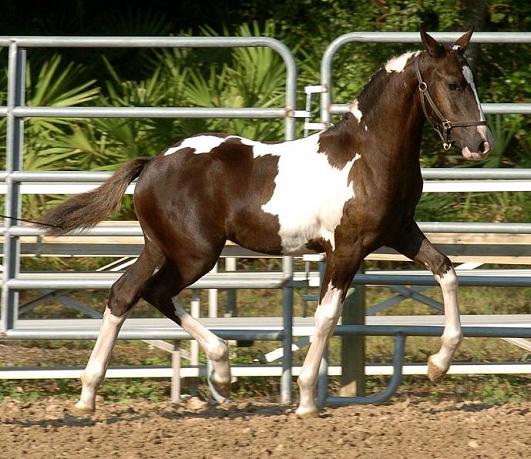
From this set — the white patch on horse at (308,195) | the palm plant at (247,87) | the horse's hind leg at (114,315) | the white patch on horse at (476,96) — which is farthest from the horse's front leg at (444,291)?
the palm plant at (247,87)

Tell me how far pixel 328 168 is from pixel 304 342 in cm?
153

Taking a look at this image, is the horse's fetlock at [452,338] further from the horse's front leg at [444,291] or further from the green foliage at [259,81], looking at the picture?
the green foliage at [259,81]

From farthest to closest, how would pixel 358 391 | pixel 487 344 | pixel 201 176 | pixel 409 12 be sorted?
pixel 409 12
pixel 487 344
pixel 358 391
pixel 201 176

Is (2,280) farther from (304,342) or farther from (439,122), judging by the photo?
(439,122)

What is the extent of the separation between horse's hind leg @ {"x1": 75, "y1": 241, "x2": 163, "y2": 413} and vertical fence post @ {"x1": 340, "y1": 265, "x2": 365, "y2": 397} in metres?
1.13

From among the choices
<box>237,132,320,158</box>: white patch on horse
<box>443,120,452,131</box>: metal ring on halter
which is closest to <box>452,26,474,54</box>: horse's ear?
<box>443,120,452,131</box>: metal ring on halter

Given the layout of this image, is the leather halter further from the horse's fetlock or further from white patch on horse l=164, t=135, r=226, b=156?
white patch on horse l=164, t=135, r=226, b=156

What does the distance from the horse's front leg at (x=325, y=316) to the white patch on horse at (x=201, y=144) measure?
0.82m

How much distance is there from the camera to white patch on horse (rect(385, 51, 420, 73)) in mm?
5785

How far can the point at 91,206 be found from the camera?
6184 millimetres

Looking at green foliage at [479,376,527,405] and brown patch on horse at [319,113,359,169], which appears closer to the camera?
brown patch on horse at [319,113,359,169]

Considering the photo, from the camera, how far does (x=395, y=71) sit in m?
5.80

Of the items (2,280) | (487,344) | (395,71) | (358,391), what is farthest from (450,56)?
(487,344)

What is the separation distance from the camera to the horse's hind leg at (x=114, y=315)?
19.7 ft
